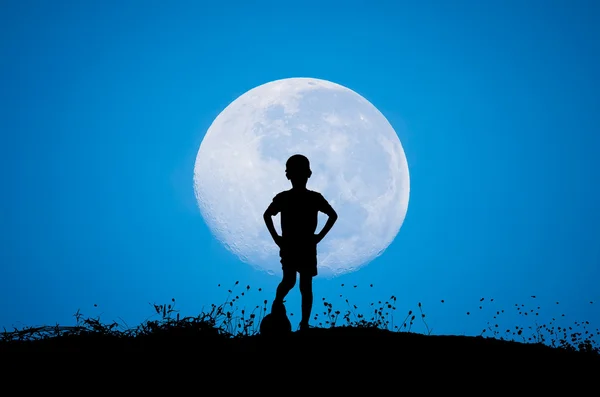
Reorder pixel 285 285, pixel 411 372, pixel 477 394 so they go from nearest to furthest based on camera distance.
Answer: pixel 477 394, pixel 411 372, pixel 285 285

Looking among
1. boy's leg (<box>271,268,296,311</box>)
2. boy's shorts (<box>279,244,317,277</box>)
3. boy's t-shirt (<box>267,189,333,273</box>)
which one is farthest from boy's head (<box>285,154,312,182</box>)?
boy's leg (<box>271,268,296,311</box>)

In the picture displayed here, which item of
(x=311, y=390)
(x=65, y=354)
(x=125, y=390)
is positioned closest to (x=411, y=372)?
(x=311, y=390)

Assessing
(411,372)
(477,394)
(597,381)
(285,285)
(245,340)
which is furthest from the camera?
(285,285)

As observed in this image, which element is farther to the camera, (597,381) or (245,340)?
(245,340)

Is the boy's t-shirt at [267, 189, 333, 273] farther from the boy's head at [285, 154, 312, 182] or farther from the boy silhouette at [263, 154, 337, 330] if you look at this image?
the boy's head at [285, 154, 312, 182]

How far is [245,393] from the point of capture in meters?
3.87

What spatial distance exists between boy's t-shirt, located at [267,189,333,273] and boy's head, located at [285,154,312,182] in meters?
0.18

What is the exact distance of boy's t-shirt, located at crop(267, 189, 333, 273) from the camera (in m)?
6.30

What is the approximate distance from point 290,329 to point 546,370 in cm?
278

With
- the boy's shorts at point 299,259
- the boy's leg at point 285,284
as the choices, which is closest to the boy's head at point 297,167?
the boy's shorts at point 299,259

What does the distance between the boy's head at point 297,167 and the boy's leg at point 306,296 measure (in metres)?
1.23

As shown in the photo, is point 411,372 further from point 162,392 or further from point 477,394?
point 162,392

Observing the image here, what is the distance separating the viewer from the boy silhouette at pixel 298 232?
6293 millimetres

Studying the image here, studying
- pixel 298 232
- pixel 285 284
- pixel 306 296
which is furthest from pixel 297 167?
pixel 306 296
